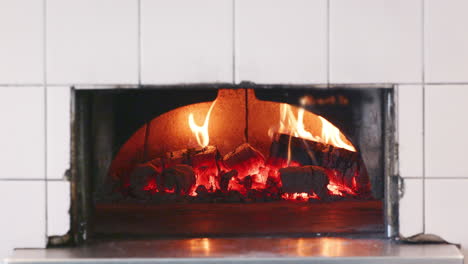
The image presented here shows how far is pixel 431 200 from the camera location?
184cm

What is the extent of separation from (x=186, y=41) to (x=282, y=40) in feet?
0.91

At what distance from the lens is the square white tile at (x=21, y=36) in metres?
1.86

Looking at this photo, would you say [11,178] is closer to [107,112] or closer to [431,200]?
[107,112]

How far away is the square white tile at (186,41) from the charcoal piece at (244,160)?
1.02 feet

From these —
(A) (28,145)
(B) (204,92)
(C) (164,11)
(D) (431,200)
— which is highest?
(C) (164,11)

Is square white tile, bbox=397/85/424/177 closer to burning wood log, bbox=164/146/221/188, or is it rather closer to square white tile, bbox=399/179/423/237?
square white tile, bbox=399/179/423/237

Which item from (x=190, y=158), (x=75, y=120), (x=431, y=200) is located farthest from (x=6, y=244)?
(x=431, y=200)

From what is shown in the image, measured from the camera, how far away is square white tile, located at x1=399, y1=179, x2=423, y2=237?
184 cm

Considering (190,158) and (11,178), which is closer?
(11,178)

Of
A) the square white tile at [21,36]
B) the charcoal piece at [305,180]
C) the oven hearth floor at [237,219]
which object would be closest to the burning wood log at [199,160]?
the oven hearth floor at [237,219]

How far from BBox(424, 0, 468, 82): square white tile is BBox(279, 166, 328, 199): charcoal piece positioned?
1.50ft

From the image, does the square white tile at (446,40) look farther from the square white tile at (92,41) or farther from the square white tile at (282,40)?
the square white tile at (92,41)

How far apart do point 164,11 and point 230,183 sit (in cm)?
61

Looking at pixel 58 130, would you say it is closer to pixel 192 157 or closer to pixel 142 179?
pixel 142 179
